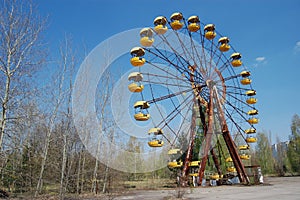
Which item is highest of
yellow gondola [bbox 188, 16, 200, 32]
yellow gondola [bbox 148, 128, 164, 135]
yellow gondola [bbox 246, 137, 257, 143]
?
yellow gondola [bbox 188, 16, 200, 32]

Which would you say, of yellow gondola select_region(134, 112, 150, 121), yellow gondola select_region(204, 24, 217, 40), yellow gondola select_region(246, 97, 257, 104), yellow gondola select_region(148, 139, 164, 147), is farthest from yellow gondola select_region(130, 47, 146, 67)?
yellow gondola select_region(246, 97, 257, 104)

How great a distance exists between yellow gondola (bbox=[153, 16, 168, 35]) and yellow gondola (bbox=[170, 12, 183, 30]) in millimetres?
631

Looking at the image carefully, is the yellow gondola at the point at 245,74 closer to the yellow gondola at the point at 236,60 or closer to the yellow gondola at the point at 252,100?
the yellow gondola at the point at 236,60

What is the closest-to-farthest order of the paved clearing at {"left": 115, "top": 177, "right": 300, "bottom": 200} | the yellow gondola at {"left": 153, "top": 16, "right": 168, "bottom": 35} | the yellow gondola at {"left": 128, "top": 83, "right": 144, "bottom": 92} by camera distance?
1. the paved clearing at {"left": 115, "top": 177, "right": 300, "bottom": 200}
2. the yellow gondola at {"left": 128, "top": 83, "right": 144, "bottom": 92}
3. the yellow gondola at {"left": 153, "top": 16, "right": 168, "bottom": 35}

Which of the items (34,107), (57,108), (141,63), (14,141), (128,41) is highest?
(128,41)

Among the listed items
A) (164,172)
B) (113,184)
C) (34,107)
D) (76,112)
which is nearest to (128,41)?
(76,112)

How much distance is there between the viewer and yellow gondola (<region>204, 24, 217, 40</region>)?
18.2 metres

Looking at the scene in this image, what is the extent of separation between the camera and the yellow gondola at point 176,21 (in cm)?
1672

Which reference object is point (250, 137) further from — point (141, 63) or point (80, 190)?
point (80, 190)

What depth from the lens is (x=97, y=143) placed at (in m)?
18.2

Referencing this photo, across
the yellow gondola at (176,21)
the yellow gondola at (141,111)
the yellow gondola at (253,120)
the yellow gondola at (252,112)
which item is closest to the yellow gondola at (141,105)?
the yellow gondola at (141,111)

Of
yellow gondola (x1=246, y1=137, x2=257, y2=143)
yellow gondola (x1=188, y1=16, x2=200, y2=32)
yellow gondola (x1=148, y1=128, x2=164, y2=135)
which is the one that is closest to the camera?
yellow gondola (x1=148, y1=128, x2=164, y2=135)

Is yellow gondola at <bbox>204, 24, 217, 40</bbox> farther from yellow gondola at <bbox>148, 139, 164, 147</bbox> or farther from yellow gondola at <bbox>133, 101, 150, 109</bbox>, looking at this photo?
yellow gondola at <bbox>148, 139, 164, 147</bbox>

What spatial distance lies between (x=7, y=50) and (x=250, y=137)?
16.2 m
